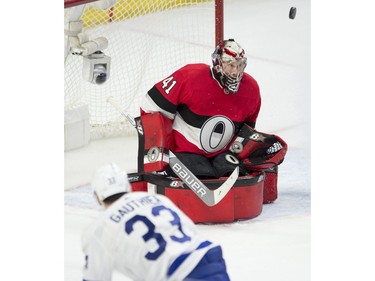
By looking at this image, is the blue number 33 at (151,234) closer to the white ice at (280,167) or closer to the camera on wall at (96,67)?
the white ice at (280,167)

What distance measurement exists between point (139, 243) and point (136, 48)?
1.47m

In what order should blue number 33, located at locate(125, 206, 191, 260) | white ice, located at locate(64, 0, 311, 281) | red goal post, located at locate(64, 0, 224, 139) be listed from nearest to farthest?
blue number 33, located at locate(125, 206, 191, 260) < white ice, located at locate(64, 0, 311, 281) < red goal post, located at locate(64, 0, 224, 139)

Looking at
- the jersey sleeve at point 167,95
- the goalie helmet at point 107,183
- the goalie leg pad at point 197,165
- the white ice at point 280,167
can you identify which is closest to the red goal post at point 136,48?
the white ice at point 280,167

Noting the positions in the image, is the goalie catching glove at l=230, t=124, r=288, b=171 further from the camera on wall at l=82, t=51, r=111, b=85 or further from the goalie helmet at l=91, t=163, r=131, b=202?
the goalie helmet at l=91, t=163, r=131, b=202

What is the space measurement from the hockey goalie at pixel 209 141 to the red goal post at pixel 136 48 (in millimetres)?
276

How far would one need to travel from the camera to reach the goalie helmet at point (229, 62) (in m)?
3.27

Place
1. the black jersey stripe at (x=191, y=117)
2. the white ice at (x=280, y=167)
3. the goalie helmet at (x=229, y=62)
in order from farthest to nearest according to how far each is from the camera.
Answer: the black jersey stripe at (x=191, y=117) → the goalie helmet at (x=229, y=62) → the white ice at (x=280, y=167)

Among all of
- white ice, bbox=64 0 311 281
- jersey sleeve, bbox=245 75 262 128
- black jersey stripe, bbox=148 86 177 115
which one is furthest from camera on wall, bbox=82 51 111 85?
jersey sleeve, bbox=245 75 262 128

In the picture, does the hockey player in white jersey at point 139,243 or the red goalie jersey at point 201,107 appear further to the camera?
the red goalie jersey at point 201,107

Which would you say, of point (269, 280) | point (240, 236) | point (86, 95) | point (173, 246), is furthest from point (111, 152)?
point (173, 246)

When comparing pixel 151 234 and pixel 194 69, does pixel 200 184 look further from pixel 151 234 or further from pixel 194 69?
pixel 151 234

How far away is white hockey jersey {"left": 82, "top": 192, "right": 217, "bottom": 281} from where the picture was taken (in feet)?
8.30

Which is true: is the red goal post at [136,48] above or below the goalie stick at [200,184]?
above

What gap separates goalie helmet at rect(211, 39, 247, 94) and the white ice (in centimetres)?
34
